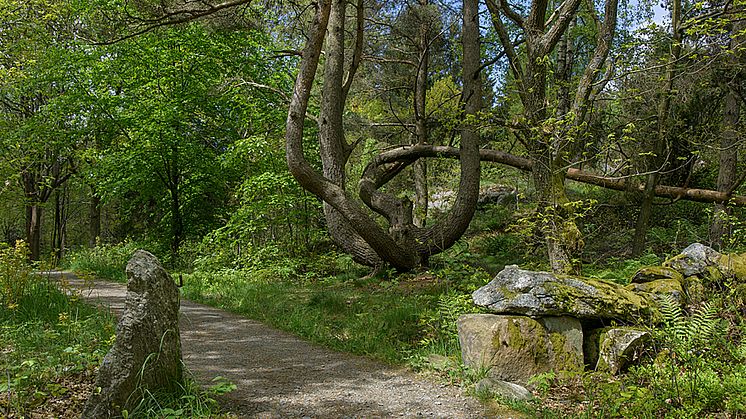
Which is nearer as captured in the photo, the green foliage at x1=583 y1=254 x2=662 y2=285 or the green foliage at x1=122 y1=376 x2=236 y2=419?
the green foliage at x1=122 y1=376 x2=236 y2=419

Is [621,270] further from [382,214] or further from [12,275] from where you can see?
[12,275]

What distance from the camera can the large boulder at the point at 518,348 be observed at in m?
5.07

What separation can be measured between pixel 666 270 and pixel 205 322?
6.77 metres

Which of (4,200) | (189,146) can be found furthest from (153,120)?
(4,200)

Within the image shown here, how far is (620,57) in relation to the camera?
8289 millimetres

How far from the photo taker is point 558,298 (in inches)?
207

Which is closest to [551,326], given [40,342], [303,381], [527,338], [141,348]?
[527,338]

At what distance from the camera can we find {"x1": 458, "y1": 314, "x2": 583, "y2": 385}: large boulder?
5.07 metres

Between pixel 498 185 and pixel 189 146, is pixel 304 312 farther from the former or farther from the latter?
pixel 498 185

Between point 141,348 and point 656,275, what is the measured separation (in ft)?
19.9

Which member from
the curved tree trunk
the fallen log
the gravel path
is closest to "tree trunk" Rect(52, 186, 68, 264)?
the curved tree trunk

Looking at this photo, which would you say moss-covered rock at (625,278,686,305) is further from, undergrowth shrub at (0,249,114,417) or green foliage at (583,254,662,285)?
undergrowth shrub at (0,249,114,417)

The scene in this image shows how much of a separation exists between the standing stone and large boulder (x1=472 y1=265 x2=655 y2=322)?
324cm

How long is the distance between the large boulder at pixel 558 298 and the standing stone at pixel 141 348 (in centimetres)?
324
